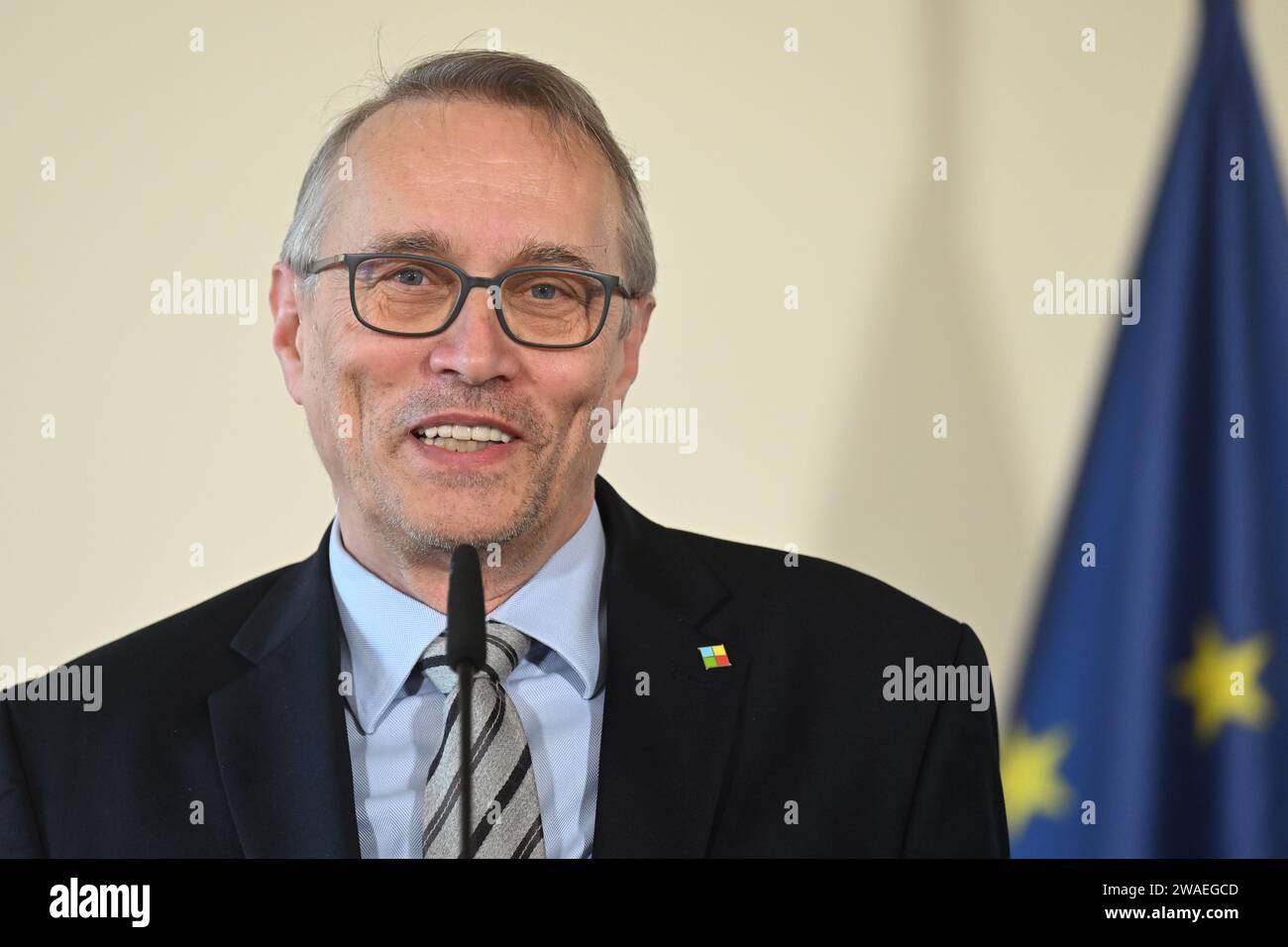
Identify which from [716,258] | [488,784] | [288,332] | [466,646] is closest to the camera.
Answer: [466,646]

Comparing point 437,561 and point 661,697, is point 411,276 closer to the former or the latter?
point 437,561

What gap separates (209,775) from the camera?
1.62 meters

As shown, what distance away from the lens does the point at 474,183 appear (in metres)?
1.73

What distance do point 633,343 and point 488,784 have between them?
0.63m

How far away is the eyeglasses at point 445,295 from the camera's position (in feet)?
5.56

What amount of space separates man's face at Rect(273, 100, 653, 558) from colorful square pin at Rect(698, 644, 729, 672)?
247 mm

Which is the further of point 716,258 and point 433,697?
point 716,258

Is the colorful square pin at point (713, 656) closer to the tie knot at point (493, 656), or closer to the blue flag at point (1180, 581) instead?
the tie knot at point (493, 656)

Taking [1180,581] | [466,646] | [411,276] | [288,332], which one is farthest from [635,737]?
[1180,581]

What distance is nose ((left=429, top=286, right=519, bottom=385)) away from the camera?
65.9 inches

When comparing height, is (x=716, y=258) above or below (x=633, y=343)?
above

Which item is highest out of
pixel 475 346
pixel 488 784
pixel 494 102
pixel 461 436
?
pixel 494 102
